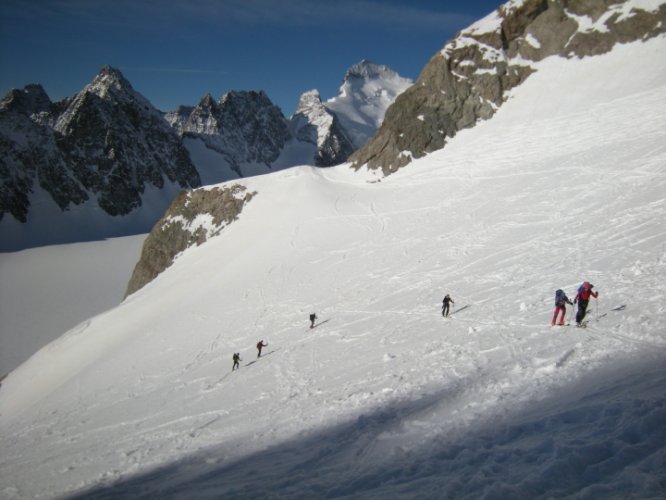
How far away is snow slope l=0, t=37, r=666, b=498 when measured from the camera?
7.59 m

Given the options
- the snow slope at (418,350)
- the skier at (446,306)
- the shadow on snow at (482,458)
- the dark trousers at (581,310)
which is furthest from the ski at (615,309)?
the skier at (446,306)

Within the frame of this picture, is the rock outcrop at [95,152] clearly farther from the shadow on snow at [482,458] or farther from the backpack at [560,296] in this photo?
the backpack at [560,296]

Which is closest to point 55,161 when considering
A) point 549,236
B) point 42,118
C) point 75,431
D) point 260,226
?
point 42,118

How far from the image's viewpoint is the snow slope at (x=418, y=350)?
759cm

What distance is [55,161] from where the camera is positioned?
363ft

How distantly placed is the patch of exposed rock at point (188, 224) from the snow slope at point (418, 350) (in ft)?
29.9

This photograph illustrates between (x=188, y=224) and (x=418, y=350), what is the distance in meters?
46.2

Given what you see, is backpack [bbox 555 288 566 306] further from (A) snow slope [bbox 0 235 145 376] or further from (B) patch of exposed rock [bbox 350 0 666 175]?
(A) snow slope [bbox 0 235 145 376]

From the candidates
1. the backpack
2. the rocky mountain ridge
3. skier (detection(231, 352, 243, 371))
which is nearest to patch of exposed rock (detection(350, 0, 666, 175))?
skier (detection(231, 352, 243, 371))

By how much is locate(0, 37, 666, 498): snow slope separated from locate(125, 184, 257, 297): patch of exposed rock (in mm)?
9118

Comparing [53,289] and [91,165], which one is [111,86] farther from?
[53,289]

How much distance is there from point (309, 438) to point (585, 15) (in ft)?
186

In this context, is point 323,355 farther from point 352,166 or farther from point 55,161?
point 55,161

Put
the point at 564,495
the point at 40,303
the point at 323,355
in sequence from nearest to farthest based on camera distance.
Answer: the point at 564,495 → the point at 323,355 → the point at 40,303
